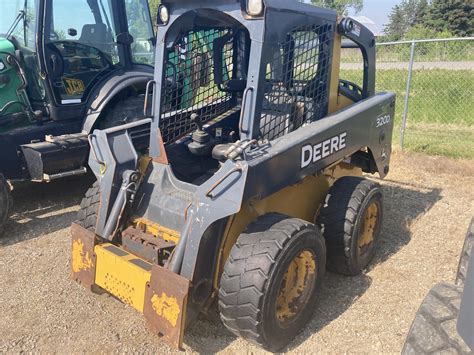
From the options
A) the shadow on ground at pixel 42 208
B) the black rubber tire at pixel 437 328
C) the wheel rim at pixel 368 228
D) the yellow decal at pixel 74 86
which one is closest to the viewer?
the black rubber tire at pixel 437 328

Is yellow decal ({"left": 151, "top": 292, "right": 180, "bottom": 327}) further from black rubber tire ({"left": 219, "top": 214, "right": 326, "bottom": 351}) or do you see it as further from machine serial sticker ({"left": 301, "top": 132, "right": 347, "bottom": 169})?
machine serial sticker ({"left": 301, "top": 132, "right": 347, "bottom": 169})

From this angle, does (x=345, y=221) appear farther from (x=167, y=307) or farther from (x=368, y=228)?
(x=167, y=307)

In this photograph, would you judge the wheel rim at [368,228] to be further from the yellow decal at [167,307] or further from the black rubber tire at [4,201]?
the black rubber tire at [4,201]

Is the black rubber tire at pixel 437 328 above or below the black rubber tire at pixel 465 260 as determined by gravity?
above

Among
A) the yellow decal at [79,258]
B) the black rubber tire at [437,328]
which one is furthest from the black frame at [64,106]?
the black rubber tire at [437,328]

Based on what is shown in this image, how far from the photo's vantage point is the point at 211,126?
12.5 feet

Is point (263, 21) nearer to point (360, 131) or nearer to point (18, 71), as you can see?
point (360, 131)

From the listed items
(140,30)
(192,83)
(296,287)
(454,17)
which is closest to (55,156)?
(192,83)

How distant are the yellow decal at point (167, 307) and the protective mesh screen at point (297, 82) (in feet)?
4.34

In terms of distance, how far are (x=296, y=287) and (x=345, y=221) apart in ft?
2.51

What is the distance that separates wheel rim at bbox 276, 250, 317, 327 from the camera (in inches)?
114

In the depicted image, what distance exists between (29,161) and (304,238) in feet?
10.3

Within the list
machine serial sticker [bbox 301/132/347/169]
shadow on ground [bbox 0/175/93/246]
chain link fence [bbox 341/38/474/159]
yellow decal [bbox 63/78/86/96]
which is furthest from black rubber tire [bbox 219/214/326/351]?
chain link fence [bbox 341/38/474/159]

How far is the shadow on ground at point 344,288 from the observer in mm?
2984
